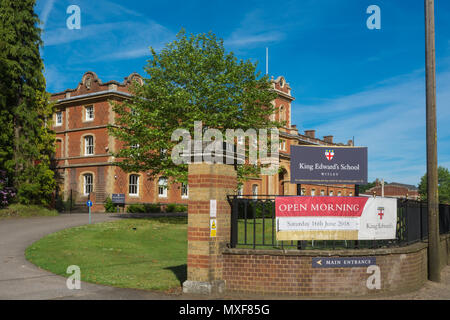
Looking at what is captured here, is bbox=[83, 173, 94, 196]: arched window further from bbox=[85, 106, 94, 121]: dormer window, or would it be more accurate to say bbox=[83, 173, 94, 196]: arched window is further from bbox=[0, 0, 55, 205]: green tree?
bbox=[0, 0, 55, 205]: green tree

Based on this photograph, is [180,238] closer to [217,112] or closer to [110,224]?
[110,224]

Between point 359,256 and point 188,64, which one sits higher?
point 188,64

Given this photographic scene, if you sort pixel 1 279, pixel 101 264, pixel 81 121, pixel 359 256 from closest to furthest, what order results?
1. pixel 359 256
2. pixel 1 279
3. pixel 101 264
4. pixel 81 121

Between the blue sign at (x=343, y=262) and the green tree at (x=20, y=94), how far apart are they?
24.7 m

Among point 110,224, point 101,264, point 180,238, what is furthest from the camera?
point 110,224

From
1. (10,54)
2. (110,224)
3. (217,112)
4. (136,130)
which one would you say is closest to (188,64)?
(217,112)

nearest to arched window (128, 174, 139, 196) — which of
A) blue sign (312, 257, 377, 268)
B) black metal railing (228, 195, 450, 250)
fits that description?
black metal railing (228, 195, 450, 250)

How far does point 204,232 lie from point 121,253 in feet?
24.5

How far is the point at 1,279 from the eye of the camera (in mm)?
10500

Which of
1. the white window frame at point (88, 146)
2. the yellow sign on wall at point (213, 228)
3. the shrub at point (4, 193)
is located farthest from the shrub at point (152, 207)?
the yellow sign on wall at point (213, 228)

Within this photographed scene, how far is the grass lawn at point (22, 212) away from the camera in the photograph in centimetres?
2713

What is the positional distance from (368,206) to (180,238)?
12.3 metres

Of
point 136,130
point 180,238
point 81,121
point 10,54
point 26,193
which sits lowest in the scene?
point 180,238

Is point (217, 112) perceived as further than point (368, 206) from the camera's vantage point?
Yes
